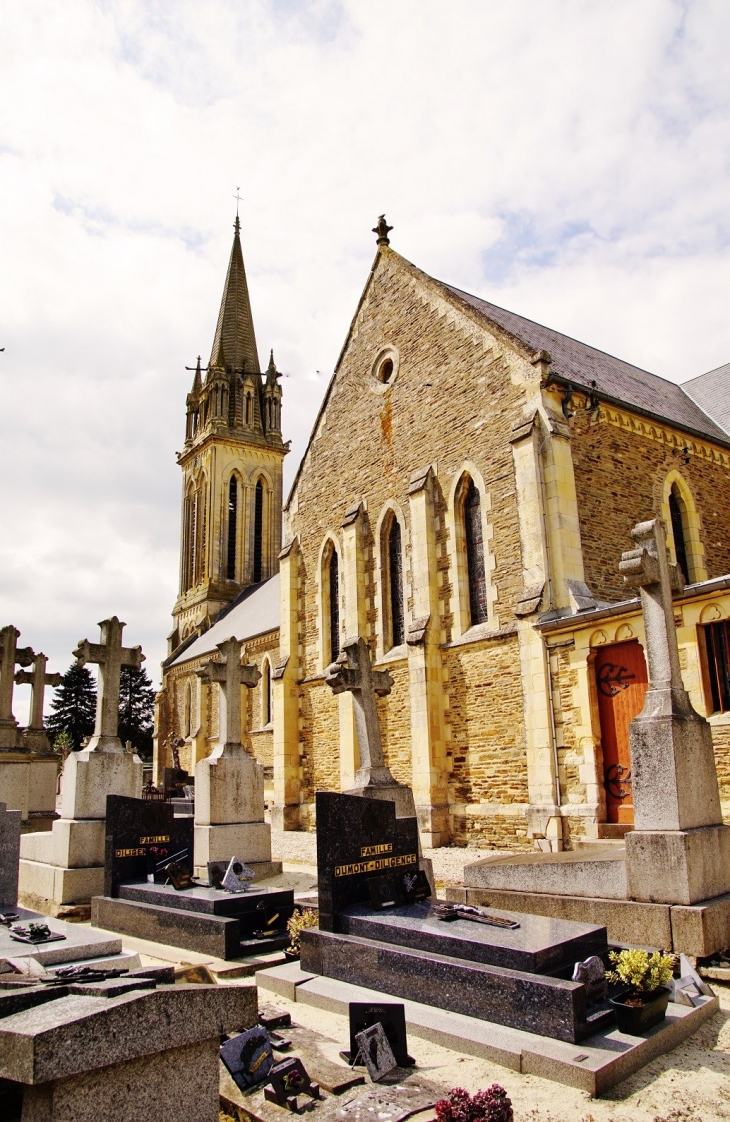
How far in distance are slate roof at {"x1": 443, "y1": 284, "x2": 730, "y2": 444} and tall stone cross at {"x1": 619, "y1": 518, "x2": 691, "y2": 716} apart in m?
8.79

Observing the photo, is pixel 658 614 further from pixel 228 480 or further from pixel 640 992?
pixel 228 480

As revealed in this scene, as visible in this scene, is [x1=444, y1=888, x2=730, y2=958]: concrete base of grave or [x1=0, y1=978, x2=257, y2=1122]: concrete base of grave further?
[x1=444, y1=888, x2=730, y2=958]: concrete base of grave

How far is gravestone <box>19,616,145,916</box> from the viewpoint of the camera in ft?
29.2

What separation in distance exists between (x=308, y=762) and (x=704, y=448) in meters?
11.5

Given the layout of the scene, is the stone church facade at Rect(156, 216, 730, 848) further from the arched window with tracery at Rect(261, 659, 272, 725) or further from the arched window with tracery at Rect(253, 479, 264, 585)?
the arched window with tracery at Rect(253, 479, 264, 585)

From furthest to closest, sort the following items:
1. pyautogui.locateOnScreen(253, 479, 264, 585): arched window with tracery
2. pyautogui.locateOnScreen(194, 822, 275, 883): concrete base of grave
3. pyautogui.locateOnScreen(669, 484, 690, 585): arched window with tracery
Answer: pyautogui.locateOnScreen(253, 479, 264, 585): arched window with tracery, pyautogui.locateOnScreen(669, 484, 690, 585): arched window with tracery, pyautogui.locateOnScreen(194, 822, 275, 883): concrete base of grave

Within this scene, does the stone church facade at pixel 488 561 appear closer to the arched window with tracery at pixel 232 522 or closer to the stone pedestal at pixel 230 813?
the stone pedestal at pixel 230 813

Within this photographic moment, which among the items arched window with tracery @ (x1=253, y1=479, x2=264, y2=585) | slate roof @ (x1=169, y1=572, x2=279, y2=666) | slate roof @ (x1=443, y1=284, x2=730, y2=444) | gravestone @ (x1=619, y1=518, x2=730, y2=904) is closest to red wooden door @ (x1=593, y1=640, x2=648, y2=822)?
gravestone @ (x1=619, y1=518, x2=730, y2=904)

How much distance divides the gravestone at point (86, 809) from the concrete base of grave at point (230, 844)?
1098mm

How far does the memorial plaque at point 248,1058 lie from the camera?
12.7 feet

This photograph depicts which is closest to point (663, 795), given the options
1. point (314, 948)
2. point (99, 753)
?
point (314, 948)

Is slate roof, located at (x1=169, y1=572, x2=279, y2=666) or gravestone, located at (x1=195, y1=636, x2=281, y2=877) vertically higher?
slate roof, located at (x1=169, y1=572, x2=279, y2=666)

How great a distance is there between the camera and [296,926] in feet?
20.8

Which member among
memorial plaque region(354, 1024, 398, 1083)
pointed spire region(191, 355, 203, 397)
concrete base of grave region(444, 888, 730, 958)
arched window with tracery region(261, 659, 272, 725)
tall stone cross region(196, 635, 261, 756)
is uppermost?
pointed spire region(191, 355, 203, 397)
